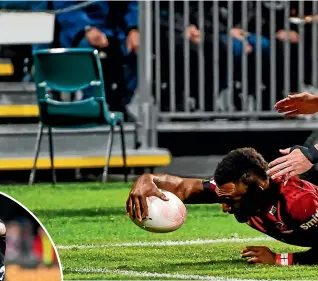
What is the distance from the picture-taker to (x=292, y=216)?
24.1ft

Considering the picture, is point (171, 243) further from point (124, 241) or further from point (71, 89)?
point (71, 89)

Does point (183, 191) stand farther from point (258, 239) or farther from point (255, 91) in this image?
point (255, 91)

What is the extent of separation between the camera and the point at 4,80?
15.5m

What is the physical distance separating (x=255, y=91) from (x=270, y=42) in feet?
1.76

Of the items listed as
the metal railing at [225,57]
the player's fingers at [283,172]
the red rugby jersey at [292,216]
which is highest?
the player's fingers at [283,172]

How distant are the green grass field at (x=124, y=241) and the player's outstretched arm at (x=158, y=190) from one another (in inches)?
13.7

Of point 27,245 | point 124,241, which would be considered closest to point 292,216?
point 27,245

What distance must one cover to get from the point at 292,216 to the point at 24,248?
5.96 feet

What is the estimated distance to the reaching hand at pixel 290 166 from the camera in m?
6.89

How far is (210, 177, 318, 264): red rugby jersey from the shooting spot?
24.1ft

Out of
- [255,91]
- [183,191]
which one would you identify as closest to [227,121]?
[255,91]

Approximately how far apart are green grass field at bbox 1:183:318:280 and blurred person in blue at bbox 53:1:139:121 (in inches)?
64.5

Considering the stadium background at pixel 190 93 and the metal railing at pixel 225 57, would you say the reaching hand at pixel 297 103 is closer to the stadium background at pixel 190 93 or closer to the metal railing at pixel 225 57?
the stadium background at pixel 190 93

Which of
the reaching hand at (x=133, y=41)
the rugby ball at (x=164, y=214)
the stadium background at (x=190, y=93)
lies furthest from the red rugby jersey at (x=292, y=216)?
the reaching hand at (x=133, y=41)
